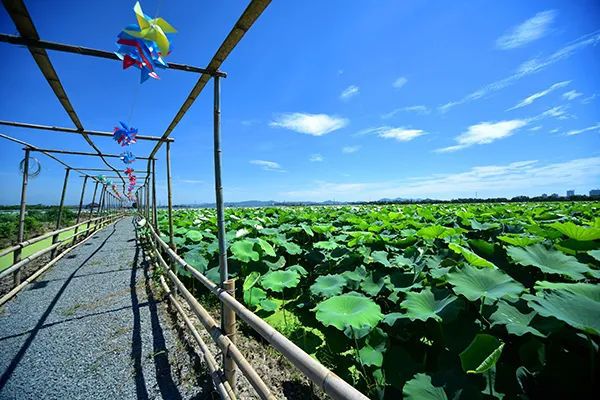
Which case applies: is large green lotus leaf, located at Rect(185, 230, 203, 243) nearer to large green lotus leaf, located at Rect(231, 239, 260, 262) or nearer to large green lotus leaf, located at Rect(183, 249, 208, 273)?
large green lotus leaf, located at Rect(183, 249, 208, 273)

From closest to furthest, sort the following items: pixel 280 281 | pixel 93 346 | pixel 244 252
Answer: pixel 93 346 → pixel 280 281 → pixel 244 252

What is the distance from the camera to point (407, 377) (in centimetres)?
221

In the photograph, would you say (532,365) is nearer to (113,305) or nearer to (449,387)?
(449,387)

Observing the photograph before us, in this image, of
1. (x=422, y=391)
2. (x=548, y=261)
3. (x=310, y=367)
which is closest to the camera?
(x=310, y=367)

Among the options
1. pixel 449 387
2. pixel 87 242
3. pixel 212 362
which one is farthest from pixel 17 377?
pixel 87 242

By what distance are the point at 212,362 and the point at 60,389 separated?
1.41m

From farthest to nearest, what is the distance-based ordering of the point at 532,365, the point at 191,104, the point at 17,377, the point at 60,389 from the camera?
the point at 191,104
the point at 17,377
the point at 60,389
the point at 532,365

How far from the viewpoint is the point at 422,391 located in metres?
1.71

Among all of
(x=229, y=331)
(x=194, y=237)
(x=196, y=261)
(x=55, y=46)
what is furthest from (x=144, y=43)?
(x=194, y=237)

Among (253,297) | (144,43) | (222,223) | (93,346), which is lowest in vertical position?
(93,346)

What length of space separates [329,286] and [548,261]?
7.99 ft

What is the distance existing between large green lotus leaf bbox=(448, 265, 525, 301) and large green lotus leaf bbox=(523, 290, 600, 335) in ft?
0.82

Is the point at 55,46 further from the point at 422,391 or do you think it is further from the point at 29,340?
the point at 29,340

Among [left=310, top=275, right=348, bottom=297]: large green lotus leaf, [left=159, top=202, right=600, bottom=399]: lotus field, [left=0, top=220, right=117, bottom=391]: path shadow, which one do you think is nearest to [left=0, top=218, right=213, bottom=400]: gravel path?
[left=0, top=220, right=117, bottom=391]: path shadow
